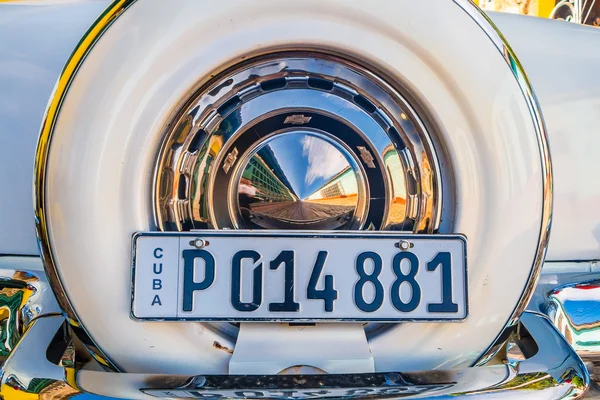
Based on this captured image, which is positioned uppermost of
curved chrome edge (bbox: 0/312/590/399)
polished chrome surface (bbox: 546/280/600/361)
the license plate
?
the license plate

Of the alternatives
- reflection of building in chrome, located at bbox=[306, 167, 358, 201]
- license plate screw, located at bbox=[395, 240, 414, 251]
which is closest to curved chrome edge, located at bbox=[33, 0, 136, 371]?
reflection of building in chrome, located at bbox=[306, 167, 358, 201]

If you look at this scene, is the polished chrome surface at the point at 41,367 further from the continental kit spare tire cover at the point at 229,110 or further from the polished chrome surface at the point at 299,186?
the polished chrome surface at the point at 299,186

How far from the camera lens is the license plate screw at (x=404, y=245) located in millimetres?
1044

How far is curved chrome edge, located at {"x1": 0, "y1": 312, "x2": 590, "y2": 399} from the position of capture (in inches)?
36.9

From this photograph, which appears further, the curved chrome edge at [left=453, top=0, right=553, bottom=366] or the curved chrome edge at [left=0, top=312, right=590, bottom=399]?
the curved chrome edge at [left=453, top=0, right=553, bottom=366]

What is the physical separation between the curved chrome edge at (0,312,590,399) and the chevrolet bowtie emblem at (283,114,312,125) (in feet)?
1.59

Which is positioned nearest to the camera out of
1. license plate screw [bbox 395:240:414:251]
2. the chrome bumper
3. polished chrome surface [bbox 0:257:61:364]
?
the chrome bumper

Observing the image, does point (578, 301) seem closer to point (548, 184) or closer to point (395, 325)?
point (548, 184)

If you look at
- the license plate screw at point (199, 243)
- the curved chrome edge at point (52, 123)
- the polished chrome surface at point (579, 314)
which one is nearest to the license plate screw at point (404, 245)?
the license plate screw at point (199, 243)

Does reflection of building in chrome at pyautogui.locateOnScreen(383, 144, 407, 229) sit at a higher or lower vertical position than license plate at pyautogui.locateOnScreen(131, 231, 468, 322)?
higher

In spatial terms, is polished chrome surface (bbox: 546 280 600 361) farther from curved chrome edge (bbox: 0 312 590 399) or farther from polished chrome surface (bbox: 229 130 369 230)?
polished chrome surface (bbox: 229 130 369 230)

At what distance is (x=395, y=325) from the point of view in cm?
109

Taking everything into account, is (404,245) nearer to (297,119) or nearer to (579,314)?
(297,119)

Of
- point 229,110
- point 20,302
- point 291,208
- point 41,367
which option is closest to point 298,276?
point 291,208
